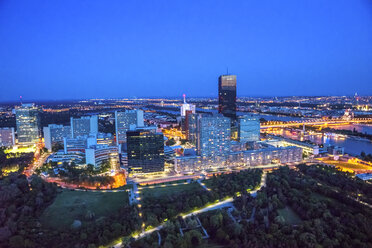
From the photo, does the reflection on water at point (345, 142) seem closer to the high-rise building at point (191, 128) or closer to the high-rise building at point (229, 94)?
the high-rise building at point (229, 94)

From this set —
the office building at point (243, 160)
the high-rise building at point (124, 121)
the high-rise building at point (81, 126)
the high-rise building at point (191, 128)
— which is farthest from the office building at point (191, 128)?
the high-rise building at point (81, 126)

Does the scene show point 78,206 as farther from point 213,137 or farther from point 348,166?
point 348,166

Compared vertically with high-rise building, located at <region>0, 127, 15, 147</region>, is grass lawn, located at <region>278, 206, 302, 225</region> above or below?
below

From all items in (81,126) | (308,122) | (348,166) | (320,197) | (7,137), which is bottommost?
(320,197)

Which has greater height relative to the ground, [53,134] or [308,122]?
[53,134]

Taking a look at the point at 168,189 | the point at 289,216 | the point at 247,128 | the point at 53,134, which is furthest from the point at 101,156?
the point at 247,128

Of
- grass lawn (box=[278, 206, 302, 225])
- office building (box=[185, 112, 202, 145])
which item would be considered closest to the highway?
office building (box=[185, 112, 202, 145])

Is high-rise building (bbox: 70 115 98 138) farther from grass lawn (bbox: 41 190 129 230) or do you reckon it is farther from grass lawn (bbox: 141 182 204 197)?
grass lawn (bbox: 141 182 204 197)

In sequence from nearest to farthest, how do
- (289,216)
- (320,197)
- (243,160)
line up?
(289,216) → (320,197) → (243,160)
